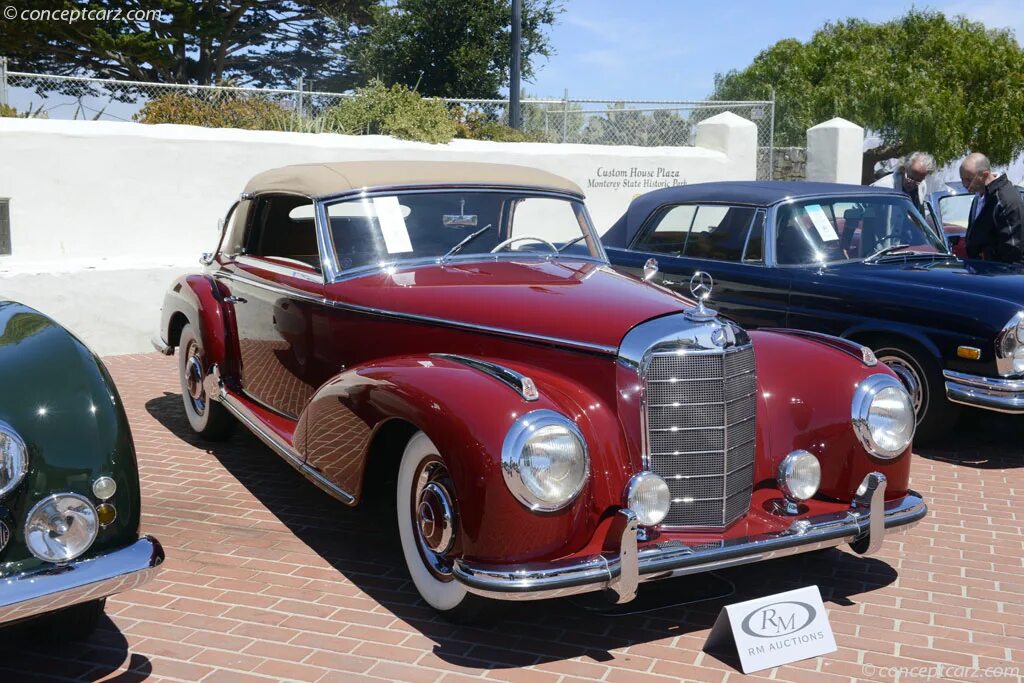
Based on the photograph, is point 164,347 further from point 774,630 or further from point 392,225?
point 774,630

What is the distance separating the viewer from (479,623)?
3754 millimetres

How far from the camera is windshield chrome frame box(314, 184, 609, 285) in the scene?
4723 mm

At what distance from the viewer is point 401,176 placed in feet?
16.6

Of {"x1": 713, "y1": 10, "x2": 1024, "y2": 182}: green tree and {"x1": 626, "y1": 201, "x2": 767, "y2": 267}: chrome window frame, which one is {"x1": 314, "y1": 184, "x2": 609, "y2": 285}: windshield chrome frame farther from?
{"x1": 713, "y1": 10, "x2": 1024, "y2": 182}: green tree

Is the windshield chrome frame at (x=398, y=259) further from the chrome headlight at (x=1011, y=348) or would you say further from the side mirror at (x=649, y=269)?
the chrome headlight at (x=1011, y=348)

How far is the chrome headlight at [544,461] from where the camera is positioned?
3332 millimetres

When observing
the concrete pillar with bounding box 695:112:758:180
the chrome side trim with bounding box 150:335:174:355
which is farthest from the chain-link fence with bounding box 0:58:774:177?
the chrome side trim with bounding box 150:335:174:355

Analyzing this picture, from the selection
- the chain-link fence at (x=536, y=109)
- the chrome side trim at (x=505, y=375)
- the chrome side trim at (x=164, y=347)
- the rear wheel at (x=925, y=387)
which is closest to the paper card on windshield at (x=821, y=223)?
the rear wheel at (x=925, y=387)

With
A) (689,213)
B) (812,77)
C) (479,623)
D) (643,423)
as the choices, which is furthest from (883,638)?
(812,77)

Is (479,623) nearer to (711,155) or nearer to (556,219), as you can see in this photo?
(556,219)

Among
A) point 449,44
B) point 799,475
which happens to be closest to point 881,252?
point 799,475

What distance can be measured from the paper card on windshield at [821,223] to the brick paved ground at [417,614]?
85.6 inches

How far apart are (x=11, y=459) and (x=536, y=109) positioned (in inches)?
531

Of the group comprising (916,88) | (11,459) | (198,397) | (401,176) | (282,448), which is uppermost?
(916,88)
